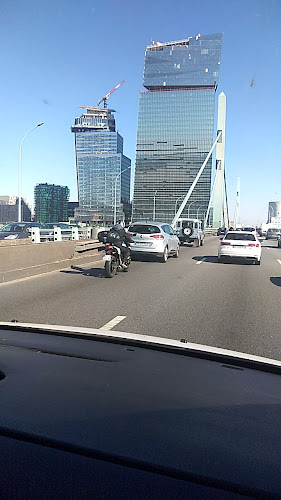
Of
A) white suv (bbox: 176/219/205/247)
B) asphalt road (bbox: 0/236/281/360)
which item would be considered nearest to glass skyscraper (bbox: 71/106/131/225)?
white suv (bbox: 176/219/205/247)

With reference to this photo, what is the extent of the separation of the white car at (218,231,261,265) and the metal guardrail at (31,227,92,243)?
7525 millimetres

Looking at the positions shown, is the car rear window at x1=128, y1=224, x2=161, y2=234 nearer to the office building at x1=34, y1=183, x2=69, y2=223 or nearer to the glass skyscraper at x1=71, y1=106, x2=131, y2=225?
the office building at x1=34, y1=183, x2=69, y2=223

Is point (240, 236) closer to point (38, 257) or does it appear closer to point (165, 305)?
point (38, 257)

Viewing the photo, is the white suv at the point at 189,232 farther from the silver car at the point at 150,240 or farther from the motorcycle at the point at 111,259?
the motorcycle at the point at 111,259

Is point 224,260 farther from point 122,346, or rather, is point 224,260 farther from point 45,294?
point 122,346

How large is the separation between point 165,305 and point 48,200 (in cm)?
7800

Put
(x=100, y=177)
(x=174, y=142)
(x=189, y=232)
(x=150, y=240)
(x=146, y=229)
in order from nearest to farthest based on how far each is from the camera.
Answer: (x=150, y=240) → (x=146, y=229) → (x=189, y=232) → (x=100, y=177) → (x=174, y=142)

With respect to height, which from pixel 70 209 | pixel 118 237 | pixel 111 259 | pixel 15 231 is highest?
pixel 70 209

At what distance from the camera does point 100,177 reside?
3885 inches

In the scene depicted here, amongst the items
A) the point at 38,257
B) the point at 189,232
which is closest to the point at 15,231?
the point at 38,257

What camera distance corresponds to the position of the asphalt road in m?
5.93

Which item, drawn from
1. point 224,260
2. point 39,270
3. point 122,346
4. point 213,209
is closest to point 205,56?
point 213,209

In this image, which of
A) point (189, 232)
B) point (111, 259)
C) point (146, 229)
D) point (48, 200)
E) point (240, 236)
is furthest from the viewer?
point (48, 200)

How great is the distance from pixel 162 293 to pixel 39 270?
4989 millimetres
